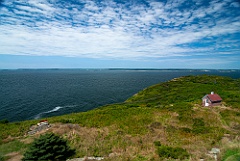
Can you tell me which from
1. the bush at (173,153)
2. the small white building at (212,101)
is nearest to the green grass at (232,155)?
the bush at (173,153)

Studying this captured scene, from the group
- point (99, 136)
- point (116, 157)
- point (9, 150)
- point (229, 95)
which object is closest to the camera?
point (116, 157)

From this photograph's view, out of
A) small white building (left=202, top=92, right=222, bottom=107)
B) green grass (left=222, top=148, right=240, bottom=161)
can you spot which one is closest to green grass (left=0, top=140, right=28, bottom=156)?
green grass (left=222, top=148, right=240, bottom=161)

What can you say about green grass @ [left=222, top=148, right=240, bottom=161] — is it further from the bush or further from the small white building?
the small white building

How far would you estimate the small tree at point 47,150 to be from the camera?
11469mm

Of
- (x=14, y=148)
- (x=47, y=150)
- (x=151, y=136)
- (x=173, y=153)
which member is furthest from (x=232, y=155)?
(x=14, y=148)

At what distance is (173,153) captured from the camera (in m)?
13.2

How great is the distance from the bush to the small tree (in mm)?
8357

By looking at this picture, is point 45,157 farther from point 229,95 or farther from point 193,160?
point 229,95

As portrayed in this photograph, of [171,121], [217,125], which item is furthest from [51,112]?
[217,125]

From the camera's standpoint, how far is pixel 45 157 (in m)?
11.3

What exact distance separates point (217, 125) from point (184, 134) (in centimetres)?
856

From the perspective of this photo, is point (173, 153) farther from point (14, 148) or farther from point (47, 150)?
point (14, 148)

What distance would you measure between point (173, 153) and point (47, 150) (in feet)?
35.6

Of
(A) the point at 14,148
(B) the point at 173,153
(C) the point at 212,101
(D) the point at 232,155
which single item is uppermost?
(D) the point at 232,155
